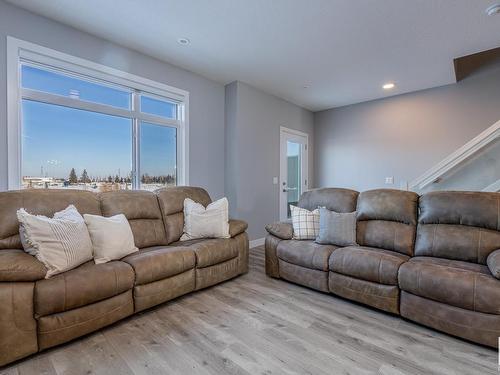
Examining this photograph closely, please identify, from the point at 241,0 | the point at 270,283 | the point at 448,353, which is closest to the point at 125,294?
the point at 270,283

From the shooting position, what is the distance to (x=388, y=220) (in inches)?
107

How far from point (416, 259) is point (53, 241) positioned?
2914mm

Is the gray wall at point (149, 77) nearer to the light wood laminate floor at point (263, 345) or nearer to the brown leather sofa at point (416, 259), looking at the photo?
the brown leather sofa at point (416, 259)

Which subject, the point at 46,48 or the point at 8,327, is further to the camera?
the point at 46,48

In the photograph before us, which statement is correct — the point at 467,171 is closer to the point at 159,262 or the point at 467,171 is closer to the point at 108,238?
the point at 159,262

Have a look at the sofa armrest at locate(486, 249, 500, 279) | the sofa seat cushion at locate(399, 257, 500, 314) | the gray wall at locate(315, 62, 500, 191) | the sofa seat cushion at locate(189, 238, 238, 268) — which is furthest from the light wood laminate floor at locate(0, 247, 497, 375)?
the gray wall at locate(315, 62, 500, 191)

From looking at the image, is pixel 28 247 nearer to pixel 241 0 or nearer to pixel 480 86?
pixel 241 0

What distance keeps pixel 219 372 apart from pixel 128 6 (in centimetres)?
295

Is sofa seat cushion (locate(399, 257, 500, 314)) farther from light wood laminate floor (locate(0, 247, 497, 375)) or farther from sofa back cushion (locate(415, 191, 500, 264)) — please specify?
light wood laminate floor (locate(0, 247, 497, 375))

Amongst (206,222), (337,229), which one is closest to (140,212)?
(206,222)

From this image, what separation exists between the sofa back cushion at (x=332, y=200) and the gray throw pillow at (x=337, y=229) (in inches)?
6.4

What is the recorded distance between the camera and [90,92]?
2934mm

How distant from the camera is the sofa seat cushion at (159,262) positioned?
7.18 ft

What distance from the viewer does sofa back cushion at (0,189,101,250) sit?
1994 millimetres
